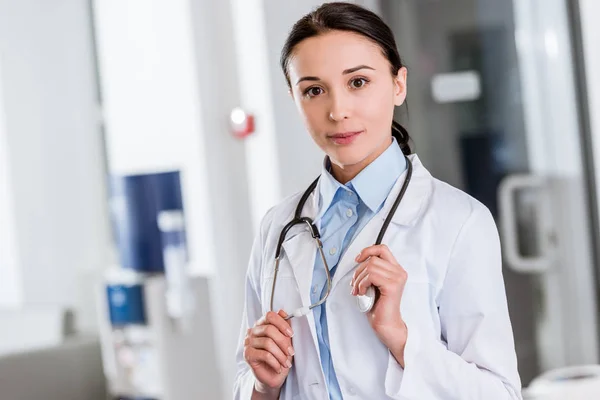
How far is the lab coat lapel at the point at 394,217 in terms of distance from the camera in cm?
105

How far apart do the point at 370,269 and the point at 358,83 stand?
0.24 meters

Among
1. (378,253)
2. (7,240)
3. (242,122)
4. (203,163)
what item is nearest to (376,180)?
(378,253)

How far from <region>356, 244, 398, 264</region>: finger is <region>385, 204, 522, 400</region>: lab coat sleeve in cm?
8

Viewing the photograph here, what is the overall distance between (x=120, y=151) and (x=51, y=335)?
92cm

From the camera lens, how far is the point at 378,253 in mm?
965

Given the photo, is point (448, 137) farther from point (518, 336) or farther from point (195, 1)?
point (195, 1)

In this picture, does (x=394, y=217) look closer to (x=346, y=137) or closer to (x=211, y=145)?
(x=346, y=137)

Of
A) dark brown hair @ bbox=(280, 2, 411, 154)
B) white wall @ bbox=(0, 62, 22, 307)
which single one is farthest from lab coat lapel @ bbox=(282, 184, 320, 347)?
white wall @ bbox=(0, 62, 22, 307)

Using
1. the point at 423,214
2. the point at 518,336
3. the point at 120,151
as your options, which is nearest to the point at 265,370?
the point at 423,214

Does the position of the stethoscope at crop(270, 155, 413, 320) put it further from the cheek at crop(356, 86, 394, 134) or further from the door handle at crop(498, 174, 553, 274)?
the door handle at crop(498, 174, 553, 274)

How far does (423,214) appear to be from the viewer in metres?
1.05

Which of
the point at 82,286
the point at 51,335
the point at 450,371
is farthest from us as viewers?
the point at 82,286

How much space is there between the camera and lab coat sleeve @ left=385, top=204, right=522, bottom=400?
0.98 m

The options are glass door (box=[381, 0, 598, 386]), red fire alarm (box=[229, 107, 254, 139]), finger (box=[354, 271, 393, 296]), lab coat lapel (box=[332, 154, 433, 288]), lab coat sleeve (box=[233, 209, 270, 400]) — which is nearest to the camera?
finger (box=[354, 271, 393, 296])
